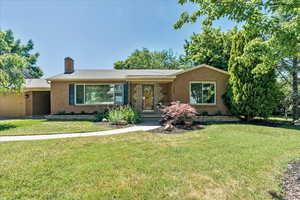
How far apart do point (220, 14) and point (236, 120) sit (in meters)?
10.2

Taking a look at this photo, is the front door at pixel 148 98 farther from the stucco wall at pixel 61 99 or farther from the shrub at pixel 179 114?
the stucco wall at pixel 61 99

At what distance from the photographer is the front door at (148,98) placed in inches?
521

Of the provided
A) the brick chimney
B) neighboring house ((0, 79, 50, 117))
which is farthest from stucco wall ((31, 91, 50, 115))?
the brick chimney

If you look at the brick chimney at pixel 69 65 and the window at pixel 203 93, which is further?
the brick chimney at pixel 69 65

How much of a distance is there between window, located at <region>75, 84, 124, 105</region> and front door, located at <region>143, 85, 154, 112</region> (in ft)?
6.10

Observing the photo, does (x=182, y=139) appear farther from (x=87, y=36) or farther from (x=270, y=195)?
(x=87, y=36)

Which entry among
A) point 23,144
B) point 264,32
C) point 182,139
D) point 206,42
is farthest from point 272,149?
point 206,42

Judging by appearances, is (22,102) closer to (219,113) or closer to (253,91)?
(219,113)

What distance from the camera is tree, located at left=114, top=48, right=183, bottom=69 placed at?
32.8 meters

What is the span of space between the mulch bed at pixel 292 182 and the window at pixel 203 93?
8072mm

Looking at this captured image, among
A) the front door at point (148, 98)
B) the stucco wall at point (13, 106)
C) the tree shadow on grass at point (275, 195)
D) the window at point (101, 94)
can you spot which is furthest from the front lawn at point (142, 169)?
the stucco wall at point (13, 106)

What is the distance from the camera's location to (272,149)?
5387mm

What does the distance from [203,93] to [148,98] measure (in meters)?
4.27

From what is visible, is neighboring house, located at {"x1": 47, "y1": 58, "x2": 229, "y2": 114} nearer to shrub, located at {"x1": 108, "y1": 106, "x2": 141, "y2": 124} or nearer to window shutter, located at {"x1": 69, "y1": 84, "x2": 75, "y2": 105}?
window shutter, located at {"x1": 69, "y1": 84, "x2": 75, "y2": 105}
